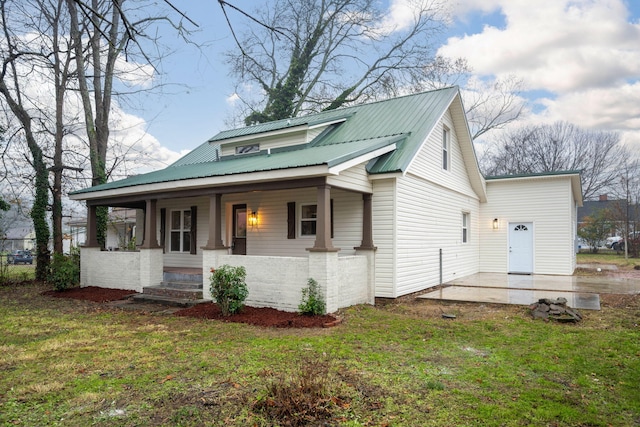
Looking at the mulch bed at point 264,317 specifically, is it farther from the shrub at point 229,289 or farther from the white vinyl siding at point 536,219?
the white vinyl siding at point 536,219

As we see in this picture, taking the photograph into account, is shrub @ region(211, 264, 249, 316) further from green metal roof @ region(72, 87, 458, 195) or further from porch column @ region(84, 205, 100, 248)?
porch column @ region(84, 205, 100, 248)

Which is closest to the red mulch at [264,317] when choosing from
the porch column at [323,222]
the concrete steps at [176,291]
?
→ the concrete steps at [176,291]

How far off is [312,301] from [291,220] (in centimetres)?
372

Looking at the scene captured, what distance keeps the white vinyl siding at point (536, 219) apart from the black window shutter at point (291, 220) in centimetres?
856

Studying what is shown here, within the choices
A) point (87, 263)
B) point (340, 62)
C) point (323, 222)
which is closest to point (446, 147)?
point (323, 222)

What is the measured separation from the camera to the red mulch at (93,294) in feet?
35.0

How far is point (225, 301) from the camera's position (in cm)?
811

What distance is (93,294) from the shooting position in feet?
Answer: 36.7

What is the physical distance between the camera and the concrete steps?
9534 mm

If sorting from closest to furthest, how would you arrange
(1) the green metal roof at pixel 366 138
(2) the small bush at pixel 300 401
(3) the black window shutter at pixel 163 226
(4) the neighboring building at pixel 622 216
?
(2) the small bush at pixel 300 401, (1) the green metal roof at pixel 366 138, (3) the black window shutter at pixel 163 226, (4) the neighboring building at pixel 622 216

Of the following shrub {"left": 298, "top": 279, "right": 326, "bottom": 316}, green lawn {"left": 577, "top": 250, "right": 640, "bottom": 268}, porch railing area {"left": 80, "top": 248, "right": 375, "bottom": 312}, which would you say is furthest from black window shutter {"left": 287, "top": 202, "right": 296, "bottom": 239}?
green lawn {"left": 577, "top": 250, "right": 640, "bottom": 268}

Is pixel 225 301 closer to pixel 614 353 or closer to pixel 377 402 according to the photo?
pixel 377 402

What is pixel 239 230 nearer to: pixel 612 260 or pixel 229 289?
pixel 229 289

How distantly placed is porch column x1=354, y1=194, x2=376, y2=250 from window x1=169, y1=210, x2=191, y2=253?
6525 millimetres
